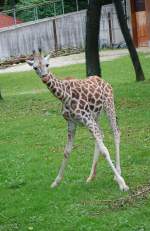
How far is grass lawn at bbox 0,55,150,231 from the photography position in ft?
24.9

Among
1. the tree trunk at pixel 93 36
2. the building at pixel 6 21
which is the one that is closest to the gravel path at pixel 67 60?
the building at pixel 6 21

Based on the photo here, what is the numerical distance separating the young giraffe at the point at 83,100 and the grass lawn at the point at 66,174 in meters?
0.43

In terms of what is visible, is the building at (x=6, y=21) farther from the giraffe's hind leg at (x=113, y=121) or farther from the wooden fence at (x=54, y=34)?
the giraffe's hind leg at (x=113, y=121)

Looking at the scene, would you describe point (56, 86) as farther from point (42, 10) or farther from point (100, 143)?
point (42, 10)

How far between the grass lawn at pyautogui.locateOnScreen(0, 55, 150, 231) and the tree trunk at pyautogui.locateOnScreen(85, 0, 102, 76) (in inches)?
39.8

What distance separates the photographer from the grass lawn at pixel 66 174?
24.9ft

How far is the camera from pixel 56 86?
28.0ft

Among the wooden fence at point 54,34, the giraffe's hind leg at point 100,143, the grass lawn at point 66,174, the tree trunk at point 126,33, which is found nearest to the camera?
the grass lawn at point 66,174

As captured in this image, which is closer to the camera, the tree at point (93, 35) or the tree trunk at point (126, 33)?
the tree at point (93, 35)

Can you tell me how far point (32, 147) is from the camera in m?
12.4

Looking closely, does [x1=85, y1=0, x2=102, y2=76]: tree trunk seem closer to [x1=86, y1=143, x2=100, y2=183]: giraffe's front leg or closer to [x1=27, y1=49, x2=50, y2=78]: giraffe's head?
[x1=86, y1=143, x2=100, y2=183]: giraffe's front leg

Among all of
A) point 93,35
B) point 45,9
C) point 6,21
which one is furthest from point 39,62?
point 45,9

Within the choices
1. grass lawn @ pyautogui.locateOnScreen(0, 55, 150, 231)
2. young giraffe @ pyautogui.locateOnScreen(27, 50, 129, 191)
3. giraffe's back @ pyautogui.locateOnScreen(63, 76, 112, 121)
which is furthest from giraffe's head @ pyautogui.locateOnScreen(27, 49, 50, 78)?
grass lawn @ pyautogui.locateOnScreen(0, 55, 150, 231)

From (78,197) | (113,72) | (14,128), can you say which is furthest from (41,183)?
(113,72)
